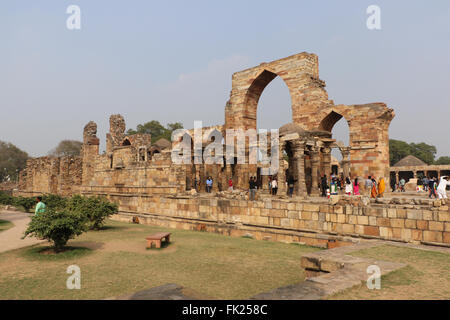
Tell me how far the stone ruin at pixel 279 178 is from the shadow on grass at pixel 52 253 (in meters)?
4.78

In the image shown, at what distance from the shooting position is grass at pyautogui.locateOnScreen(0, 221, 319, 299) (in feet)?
13.5

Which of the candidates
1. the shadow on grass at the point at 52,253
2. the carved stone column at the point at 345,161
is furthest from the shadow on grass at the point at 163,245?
the carved stone column at the point at 345,161

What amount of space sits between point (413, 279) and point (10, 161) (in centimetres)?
5479

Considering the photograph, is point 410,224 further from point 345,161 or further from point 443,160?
point 443,160

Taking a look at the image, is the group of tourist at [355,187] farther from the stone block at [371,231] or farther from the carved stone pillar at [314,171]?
the stone block at [371,231]

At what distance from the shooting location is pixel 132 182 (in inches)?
578

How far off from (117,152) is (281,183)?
11.8 meters

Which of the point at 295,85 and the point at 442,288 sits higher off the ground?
the point at 295,85

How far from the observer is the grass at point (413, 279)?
308cm
